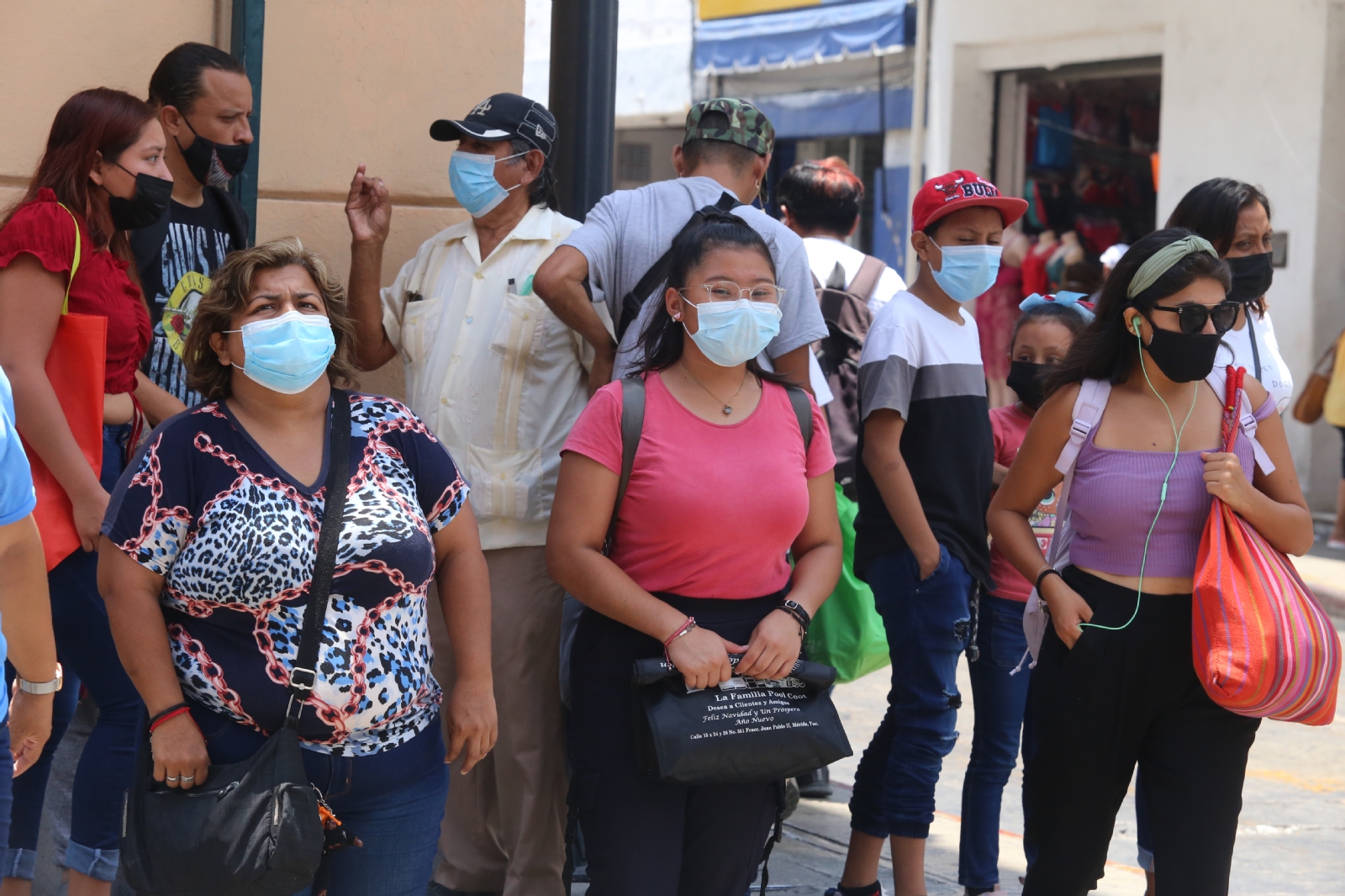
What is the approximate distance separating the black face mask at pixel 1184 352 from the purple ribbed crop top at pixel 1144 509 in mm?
177

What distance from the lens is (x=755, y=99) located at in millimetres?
14016

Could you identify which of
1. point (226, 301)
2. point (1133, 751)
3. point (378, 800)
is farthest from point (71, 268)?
point (1133, 751)

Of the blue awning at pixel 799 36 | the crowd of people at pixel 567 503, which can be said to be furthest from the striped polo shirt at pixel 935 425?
the blue awning at pixel 799 36

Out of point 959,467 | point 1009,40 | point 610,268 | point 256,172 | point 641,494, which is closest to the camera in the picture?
point 641,494

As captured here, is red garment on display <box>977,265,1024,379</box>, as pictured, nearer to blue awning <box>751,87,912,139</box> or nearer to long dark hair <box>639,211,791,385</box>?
→ blue awning <box>751,87,912,139</box>

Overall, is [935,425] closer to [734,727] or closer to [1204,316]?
[1204,316]

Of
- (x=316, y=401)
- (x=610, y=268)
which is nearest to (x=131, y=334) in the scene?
(x=316, y=401)

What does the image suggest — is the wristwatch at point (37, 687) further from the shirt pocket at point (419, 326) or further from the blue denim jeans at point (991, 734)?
the blue denim jeans at point (991, 734)

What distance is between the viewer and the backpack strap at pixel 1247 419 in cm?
332

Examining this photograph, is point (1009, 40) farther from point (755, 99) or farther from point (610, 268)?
point (610, 268)

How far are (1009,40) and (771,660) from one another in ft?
34.8

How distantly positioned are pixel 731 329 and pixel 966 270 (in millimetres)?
1199

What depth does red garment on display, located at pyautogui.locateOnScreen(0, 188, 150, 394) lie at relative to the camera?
3230 mm

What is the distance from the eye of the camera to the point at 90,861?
3277mm
